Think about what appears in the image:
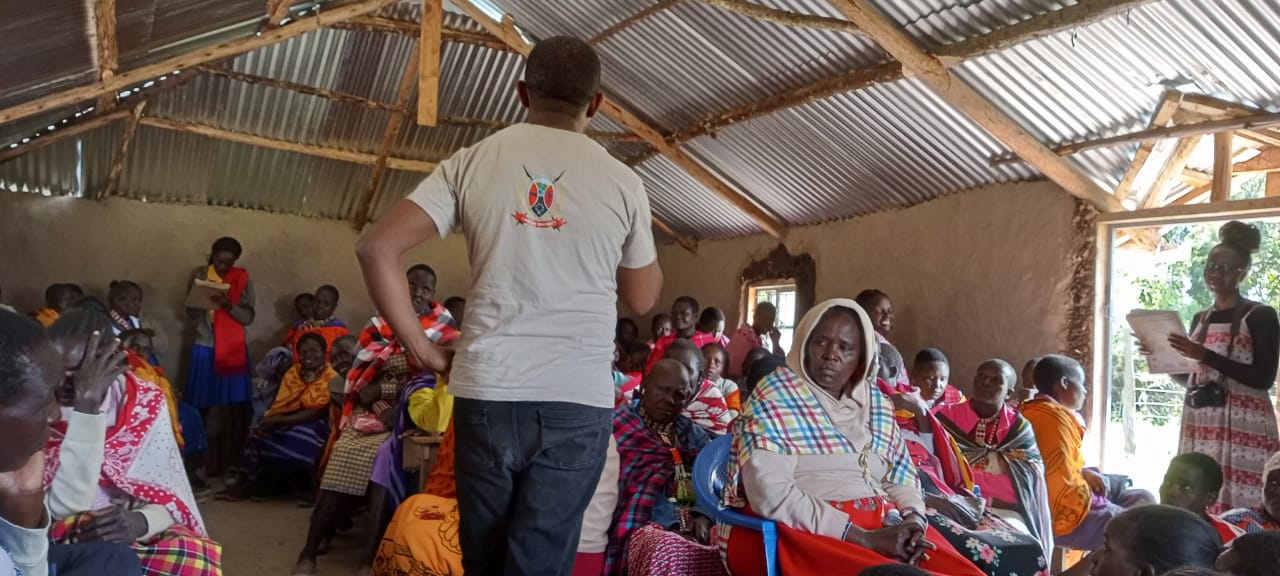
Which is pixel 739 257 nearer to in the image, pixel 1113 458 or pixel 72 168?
pixel 1113 458

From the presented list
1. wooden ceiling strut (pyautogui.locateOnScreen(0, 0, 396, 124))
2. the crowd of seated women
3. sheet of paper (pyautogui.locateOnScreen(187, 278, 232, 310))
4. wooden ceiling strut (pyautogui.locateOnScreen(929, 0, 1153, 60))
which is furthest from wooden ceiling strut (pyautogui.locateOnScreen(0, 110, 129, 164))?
wooden ceiling strut (pyautogui.locateOnScreen(929, 0, 1153, 60))

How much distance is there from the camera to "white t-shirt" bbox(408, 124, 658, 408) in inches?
71.6

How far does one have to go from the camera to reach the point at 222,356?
7.92m

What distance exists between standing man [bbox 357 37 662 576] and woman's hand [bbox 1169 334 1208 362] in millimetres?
3134

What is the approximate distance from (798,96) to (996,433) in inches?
126

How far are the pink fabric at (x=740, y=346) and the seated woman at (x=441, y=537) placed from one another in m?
4.26

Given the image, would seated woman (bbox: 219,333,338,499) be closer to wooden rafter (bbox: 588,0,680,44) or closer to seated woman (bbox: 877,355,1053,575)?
wooden rafter (bbox: 588,0,680,44)

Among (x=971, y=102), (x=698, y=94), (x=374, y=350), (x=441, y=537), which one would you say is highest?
(x=698, y=94)

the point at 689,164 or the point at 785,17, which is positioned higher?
the point at 785,17

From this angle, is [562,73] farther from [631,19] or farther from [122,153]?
[122,153]

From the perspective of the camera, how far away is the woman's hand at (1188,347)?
3.97 metres

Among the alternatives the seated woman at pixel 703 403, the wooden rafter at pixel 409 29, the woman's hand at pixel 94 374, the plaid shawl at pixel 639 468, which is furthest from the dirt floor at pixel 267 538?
the wooden rafter at pixel 409 29

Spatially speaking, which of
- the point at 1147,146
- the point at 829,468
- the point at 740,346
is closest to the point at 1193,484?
the point at 829,468

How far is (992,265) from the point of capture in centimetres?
623
